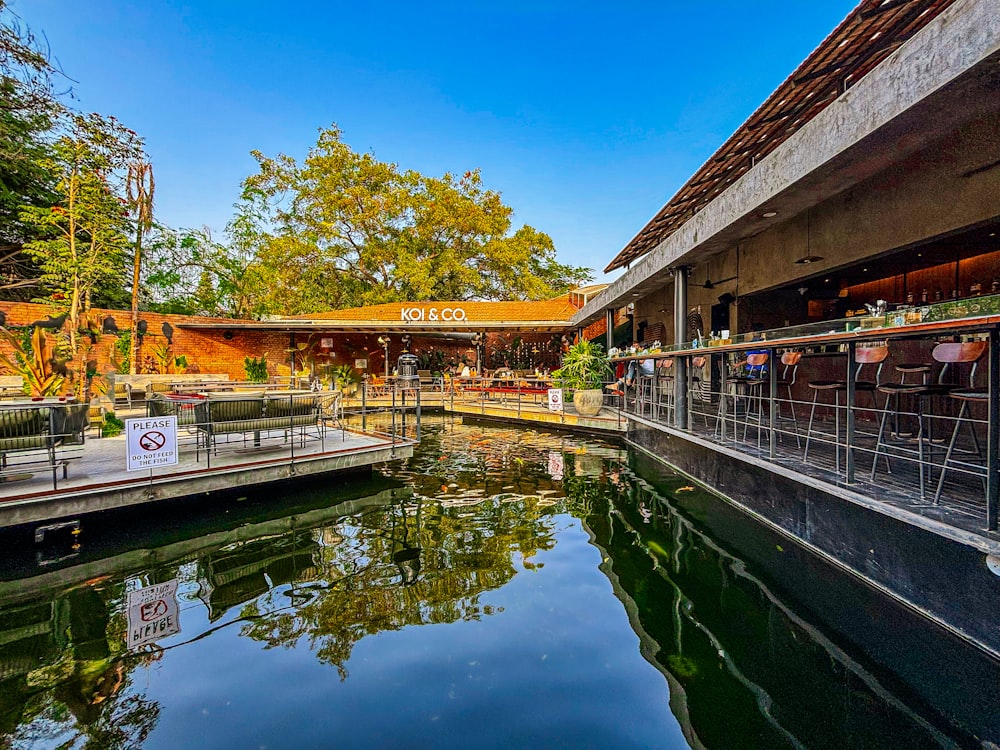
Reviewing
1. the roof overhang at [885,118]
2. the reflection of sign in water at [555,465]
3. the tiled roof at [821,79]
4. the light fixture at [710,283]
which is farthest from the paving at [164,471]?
the light fixture at [710,283]

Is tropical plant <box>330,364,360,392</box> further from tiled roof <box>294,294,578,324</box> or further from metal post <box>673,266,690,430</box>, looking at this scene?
metal post <box>673,266,690,430</box>

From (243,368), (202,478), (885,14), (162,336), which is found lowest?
(202,478)

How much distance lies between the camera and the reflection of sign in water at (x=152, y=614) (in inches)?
118

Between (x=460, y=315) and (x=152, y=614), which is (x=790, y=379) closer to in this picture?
(x=152, y=614)

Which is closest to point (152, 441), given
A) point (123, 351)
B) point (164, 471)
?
point (164, 471)

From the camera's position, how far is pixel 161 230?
74.0 feet

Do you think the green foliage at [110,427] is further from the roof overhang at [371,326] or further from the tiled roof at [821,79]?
the tiled roof at [821,79]

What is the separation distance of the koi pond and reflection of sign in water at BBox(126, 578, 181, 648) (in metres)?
0.01

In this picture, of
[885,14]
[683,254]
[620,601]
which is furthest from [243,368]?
[885,14]

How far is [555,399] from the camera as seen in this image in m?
11.2

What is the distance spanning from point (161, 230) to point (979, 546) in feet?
93.3

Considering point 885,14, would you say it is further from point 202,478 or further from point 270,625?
point 202,478

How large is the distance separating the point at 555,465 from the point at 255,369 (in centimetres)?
1265

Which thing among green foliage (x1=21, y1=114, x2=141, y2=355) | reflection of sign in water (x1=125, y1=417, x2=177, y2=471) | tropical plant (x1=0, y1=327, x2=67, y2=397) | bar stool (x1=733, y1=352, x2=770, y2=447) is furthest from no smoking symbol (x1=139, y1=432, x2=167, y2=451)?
green foliage (x1=21, y1=114, x2=141, y2=355)
